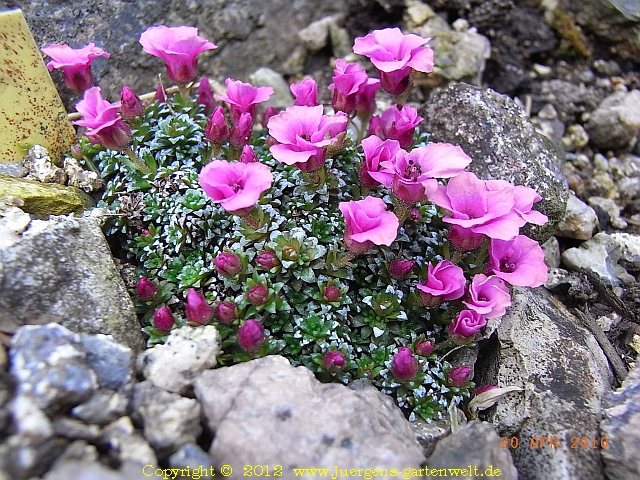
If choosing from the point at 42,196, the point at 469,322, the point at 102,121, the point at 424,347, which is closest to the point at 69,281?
the point at 42,196

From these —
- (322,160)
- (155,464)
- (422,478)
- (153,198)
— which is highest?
(322,160)

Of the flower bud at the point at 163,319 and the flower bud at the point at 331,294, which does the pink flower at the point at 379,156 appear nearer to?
the flower bud at the point at 331,294

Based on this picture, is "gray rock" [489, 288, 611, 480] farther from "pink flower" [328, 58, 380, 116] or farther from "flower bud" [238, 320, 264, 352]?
"pink flower" [328, 58, 380, 116]

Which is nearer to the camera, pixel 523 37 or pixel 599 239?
pixel 599 239

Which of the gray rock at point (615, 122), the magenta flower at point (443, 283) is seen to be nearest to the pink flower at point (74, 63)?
the magenta flower at point (443, 283)

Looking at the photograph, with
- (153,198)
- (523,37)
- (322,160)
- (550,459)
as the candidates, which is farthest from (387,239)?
(523,37)

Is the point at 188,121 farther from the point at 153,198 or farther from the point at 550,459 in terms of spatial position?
the point at 550,459

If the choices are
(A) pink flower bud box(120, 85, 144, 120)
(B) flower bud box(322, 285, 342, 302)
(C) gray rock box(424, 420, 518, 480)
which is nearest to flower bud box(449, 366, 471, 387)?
(C) gray rock box(424, 420, 518, 480)
